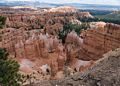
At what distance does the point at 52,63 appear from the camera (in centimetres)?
4253

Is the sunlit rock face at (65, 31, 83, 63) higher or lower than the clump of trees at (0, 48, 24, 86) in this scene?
lower

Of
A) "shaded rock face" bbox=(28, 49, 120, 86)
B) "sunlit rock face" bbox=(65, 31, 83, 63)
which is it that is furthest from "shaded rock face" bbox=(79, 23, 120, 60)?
"shaded rock face" bbox=(28, 49, 120, 86)

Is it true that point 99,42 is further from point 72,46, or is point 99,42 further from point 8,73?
point 8,73

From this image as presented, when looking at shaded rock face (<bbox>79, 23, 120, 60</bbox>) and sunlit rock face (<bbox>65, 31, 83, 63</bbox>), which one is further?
sunlit rock face (<bbox>65, 31, 83, 63</bbox>)

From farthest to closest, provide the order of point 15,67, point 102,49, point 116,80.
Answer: point 102,49, point 15,67, point 116,80

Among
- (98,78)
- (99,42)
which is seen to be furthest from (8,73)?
(99,42)

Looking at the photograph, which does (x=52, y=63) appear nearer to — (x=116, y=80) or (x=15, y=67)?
(x=15, y=67)

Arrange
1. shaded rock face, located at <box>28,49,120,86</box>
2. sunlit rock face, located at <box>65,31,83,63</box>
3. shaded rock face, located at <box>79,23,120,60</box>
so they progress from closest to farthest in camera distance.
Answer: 1. shaded rock face, located at <box>28,49,120,86</box>
2. shaded rock face, located at <box>79,23,120,60</box>
3. sunlit rock face, located at <box>65,31,83,63</box>

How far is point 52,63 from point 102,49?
662 centimetres

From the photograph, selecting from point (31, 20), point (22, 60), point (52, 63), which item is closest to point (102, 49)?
point (52, 63)

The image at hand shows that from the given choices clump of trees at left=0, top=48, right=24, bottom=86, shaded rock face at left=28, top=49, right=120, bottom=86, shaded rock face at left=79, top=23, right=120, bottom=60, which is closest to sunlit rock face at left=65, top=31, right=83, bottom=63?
shaded rock face at left=79, top=23, right=120, bottom=60

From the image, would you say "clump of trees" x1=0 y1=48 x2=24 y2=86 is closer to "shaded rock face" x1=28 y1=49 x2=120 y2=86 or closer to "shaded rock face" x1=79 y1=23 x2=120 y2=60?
"shaded rock face" x1=28 y1=49 x2=120 y2=86

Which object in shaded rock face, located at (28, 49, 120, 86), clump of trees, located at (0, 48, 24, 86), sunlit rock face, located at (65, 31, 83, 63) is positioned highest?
shaded rock face, located at (28, 49, 120, 86)

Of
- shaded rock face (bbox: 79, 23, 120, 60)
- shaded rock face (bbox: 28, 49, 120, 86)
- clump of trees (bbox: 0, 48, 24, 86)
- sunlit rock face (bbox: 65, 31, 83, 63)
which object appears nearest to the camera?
shaded rock face (bbox: 28, 49, 120, 86)
